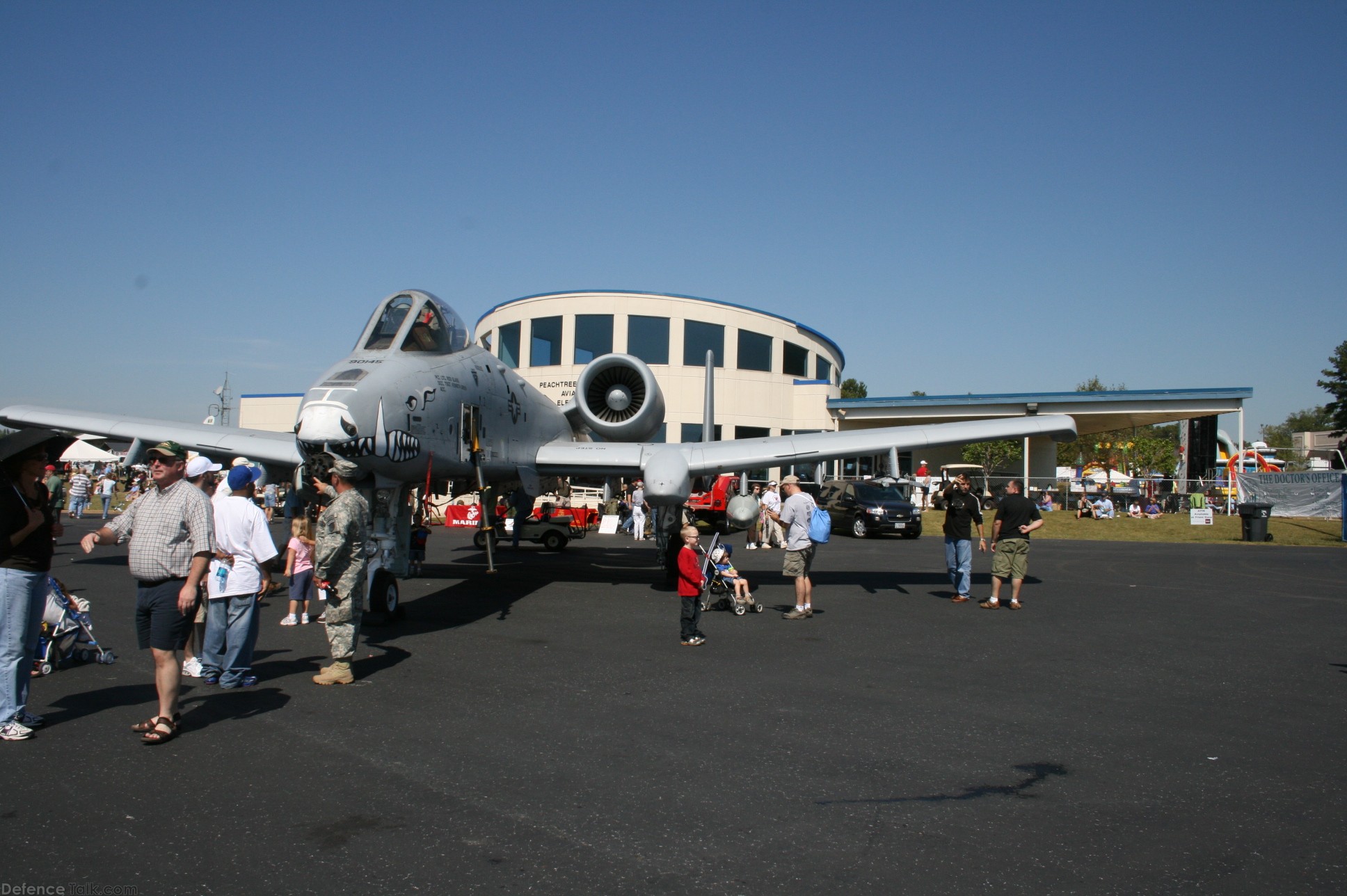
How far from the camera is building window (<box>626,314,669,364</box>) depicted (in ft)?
120

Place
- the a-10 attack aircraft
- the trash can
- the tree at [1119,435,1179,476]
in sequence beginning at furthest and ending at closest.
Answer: the tree at [1119,435,1179,476] < the trash can < the a-10 attack aircraft

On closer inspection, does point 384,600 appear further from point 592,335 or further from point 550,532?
point 592,335

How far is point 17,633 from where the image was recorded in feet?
16.3

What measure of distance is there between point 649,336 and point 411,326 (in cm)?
2716

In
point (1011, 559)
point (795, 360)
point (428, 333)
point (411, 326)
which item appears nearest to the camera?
point (411, 326)

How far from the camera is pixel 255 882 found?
3.29 m

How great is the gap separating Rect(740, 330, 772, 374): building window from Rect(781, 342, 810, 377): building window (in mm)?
841

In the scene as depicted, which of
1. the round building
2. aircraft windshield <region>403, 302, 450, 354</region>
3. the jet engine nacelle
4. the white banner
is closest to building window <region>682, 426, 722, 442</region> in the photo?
the round building

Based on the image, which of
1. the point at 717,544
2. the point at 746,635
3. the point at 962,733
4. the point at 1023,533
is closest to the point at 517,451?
the point at 717,544

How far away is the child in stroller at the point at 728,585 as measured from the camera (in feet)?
35.4

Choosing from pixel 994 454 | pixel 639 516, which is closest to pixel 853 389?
pixel 994 454

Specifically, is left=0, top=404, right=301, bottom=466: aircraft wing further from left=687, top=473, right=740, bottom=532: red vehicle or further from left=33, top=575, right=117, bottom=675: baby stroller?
left=687, top=473, right=740, bottom=532: red vehicle

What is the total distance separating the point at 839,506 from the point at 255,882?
24321mm

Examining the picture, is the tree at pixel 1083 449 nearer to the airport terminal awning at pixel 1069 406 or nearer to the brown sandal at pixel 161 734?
the airport terminal awning at pixel 1069 406
